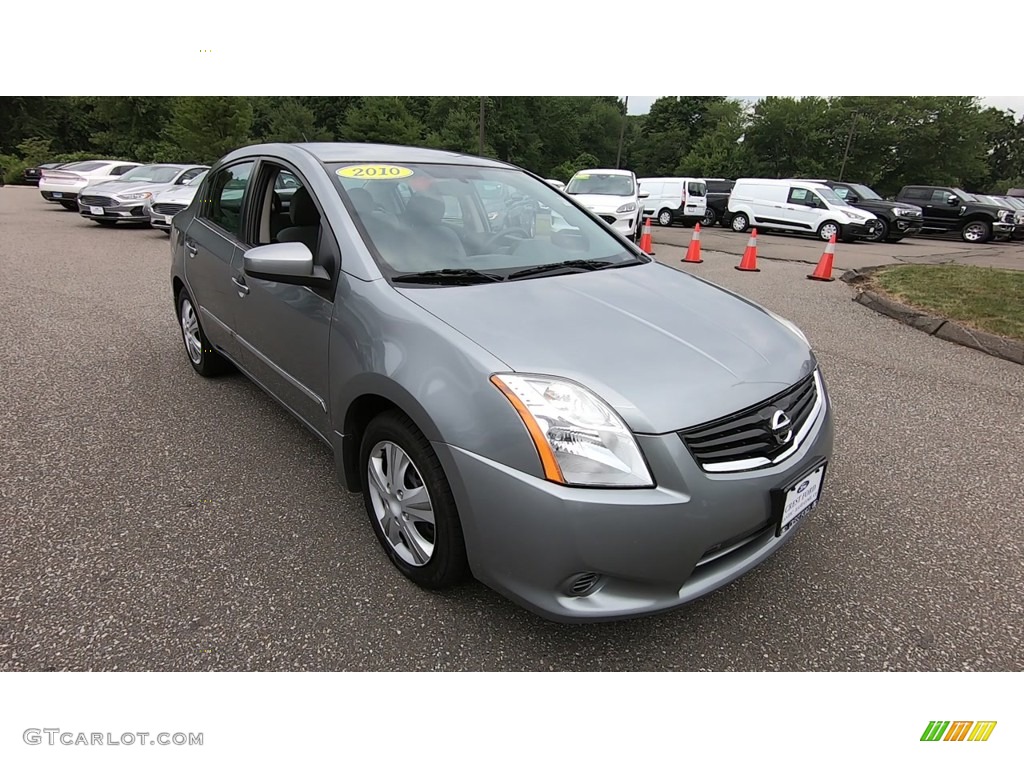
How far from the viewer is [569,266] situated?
2.74 metres

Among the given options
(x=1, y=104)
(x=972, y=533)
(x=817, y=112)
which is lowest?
(x=972, y=533)

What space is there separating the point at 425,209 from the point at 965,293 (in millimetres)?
7740

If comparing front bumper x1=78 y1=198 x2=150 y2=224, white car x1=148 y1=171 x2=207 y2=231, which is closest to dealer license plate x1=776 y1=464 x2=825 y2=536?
white car x1=148 y1=171 x2=207 y2=231

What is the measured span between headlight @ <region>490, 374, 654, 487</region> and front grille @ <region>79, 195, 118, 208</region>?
14.8 meters

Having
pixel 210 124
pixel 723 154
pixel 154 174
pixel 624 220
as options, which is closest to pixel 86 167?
pixel 154 174

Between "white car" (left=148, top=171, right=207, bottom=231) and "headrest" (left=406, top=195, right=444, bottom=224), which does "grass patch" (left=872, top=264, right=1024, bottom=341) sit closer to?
"headrest" (left=406, top=195, right=444, bottom=224)

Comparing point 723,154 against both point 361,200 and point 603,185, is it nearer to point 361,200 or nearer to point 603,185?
point 603,185

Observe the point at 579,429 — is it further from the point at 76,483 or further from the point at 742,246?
the point at 742,246

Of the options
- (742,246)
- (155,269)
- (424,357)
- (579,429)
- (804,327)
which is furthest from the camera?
(742,246)

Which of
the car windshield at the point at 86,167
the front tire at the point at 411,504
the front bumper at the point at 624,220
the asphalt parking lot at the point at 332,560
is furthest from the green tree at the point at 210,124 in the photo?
the front tire at the point at 411,504

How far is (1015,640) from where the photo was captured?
2.12 metres

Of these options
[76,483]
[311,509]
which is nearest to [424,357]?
[311,509]

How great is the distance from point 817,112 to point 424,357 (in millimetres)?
55693

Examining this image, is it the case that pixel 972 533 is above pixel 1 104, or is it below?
below
